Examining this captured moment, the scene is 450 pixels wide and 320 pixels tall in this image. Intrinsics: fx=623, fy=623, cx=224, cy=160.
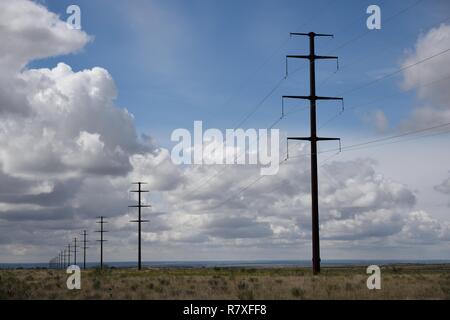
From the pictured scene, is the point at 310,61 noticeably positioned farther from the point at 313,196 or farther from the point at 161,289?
the point at 161,289

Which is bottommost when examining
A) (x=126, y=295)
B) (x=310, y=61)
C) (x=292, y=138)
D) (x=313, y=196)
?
(x=126, y=295)

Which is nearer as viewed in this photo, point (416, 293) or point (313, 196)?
point (416, 293)

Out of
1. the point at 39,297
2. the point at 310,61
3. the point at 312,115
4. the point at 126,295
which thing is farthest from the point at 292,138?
the point at 39,297

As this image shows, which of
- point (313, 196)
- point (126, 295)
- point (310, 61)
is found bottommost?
point (126, 295)

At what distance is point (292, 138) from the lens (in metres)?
42.1

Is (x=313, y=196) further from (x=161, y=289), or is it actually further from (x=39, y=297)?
(x=39, y=297)

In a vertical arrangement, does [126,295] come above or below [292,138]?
below

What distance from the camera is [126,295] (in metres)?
30.8
